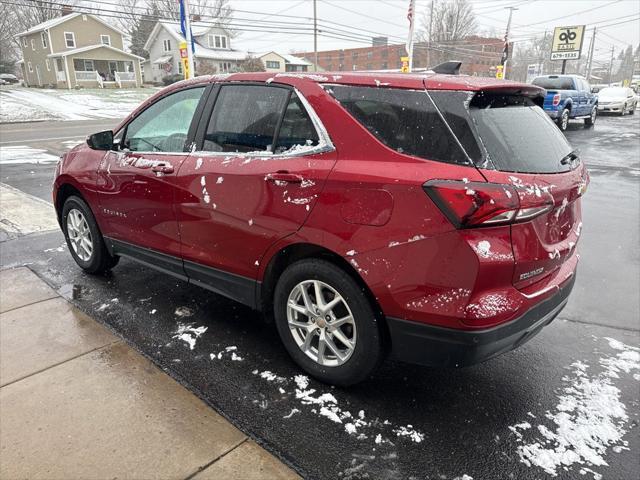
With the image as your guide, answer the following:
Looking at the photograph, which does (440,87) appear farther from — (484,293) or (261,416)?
(261,416)

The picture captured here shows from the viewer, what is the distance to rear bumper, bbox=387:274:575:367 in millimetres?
2270

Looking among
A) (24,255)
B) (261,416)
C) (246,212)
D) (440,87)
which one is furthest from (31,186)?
(440,87)

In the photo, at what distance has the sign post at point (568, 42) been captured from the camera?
38.9 metres

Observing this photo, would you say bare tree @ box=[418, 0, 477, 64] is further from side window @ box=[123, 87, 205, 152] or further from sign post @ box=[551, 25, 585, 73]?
side window @ box=[123, 87, 205, 152]

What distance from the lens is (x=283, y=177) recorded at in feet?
8.86

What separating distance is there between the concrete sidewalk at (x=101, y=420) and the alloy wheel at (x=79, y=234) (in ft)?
3.62

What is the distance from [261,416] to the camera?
260cm

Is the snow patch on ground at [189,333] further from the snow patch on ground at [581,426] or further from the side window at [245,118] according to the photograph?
the snow patch on ground at [581,426]

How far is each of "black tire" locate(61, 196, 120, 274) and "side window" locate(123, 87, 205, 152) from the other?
0.83 m

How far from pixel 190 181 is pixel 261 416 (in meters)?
1.59

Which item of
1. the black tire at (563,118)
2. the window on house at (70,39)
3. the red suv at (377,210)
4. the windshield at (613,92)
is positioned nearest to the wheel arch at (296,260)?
the red suv at (377,210)

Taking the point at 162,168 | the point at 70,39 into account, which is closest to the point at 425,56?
the point at 70,39

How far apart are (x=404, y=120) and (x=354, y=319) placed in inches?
41.9

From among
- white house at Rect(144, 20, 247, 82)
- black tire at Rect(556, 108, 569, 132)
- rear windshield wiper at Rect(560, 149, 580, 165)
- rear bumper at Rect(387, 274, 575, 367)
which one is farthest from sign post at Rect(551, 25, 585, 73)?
rear bumper at Rect(387, 274, 575, 367)
